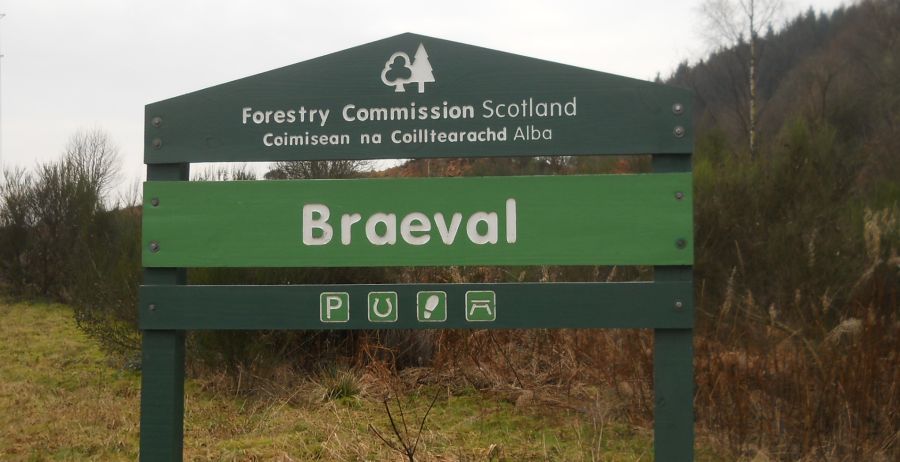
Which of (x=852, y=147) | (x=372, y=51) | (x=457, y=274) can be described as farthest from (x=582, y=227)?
(x=852, y=147)

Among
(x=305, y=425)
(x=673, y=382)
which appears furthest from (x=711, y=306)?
(x=673, y=382)

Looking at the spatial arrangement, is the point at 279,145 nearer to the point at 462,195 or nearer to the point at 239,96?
the point at 239,96

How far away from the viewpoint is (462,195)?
308cm

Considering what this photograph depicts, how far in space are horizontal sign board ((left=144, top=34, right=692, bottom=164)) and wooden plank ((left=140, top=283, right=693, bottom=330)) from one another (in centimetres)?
50

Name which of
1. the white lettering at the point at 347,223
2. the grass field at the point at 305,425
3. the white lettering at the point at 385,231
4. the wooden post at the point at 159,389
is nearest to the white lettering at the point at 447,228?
the white lettering at the point at 385,231

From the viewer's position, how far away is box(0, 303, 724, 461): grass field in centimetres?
418

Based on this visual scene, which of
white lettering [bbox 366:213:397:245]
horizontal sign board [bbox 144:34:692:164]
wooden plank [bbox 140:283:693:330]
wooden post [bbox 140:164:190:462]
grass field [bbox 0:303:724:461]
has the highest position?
horizontal sign board [bbox 144:34:692:164]

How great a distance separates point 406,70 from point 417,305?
34.8 inches

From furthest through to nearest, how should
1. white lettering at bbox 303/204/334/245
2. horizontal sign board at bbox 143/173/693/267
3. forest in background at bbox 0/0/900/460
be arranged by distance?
forest in background at bbox 0/0/900/460, white lettering at bbox 303/204/334/245, horizontal sign board at bbox 143/173/693/267

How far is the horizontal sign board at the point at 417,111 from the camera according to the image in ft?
10.1

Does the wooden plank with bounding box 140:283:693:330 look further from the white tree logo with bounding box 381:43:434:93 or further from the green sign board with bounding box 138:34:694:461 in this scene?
the white tree logo with bounding box 381:43:434:93

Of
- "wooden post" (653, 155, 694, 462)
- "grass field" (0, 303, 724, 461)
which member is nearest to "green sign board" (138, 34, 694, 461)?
"wooden post" (653, 155, 694, 462)

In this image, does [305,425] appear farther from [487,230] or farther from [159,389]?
[487,230]

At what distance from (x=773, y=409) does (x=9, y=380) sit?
227 inches
